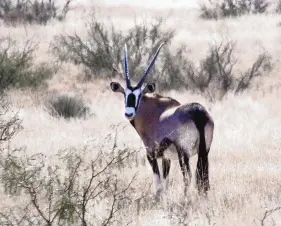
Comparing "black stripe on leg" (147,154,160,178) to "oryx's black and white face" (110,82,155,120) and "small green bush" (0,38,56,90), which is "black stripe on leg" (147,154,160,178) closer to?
"oryx's black and white face" (110,82,155,120)

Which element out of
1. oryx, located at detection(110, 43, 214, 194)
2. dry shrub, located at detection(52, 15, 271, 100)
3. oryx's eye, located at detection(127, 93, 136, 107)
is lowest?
dry shrub, located at detection(52, 15, 271, 100)

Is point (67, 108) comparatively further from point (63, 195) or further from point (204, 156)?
point (63, 195)

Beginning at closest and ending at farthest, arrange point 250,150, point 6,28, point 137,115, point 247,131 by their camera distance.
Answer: point 137,115, point 250,150, point 247,131, point 6,28

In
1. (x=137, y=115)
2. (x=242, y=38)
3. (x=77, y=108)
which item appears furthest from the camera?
(x=242, y=38)

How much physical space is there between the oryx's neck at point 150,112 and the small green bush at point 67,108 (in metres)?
6.55

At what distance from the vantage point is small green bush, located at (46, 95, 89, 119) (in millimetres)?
14359

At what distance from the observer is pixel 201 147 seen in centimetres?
689

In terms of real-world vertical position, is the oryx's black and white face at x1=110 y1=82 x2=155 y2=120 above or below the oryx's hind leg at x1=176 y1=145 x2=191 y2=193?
above

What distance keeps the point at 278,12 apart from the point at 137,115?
99.6ft

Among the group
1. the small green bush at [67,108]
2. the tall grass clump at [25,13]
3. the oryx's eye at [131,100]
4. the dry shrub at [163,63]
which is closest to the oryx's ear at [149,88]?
the oryx's eye at [131,100]

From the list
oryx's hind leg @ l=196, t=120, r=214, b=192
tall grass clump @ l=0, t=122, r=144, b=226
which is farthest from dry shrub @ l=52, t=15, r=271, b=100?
tall grass clump @ l=0, t=122, r=144, b=226

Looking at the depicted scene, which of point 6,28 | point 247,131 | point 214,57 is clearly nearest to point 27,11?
point 6,28

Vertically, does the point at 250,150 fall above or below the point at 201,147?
below

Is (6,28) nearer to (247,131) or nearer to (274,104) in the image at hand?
(274,104)
